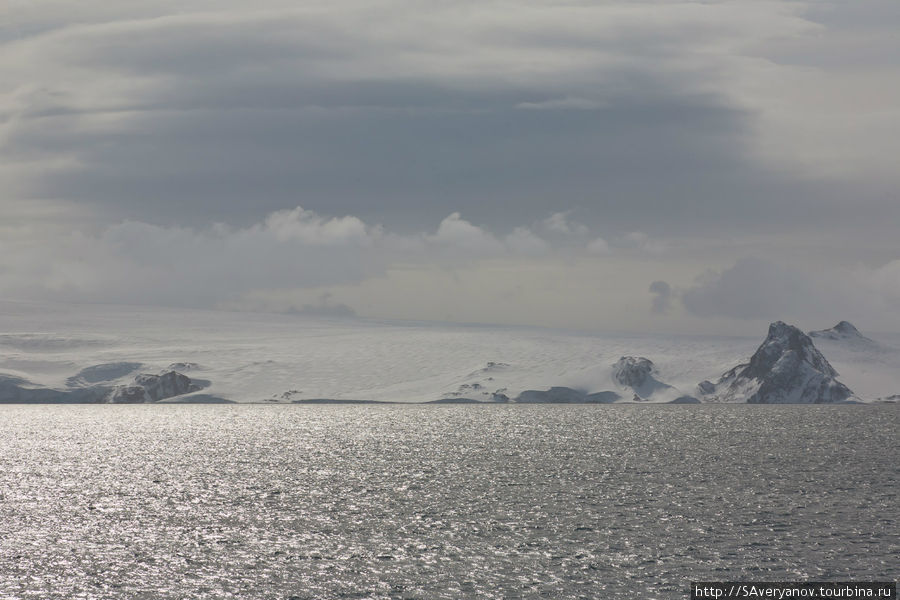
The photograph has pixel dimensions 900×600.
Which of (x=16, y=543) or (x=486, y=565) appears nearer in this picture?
(x=486, y=565)

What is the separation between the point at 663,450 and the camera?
443ft

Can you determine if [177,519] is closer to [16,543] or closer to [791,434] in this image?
[16,543]

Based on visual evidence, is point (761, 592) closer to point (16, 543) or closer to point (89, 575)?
point (89, 575)

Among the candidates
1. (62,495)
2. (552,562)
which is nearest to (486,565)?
(552,562)

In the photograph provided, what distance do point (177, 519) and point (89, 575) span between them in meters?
20.6

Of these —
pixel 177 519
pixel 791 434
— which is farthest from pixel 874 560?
pixel 791 434

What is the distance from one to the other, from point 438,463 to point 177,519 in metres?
50.2

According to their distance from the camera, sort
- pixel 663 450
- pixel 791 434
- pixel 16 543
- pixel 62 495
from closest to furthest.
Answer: pixel 16 543 < pixel 62 495 < pixel 663 450 < pixel 791 434

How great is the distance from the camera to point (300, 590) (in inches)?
1829

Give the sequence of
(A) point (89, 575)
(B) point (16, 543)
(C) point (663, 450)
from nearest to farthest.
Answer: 1. (A) point (89, 575)
2. (B) point (16, 543)
3. (C) point (663, 450)

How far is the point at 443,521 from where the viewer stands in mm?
68375

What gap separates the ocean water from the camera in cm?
4888

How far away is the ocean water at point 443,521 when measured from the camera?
48875 millimetres

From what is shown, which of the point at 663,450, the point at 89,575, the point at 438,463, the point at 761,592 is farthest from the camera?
the point at 663,450
